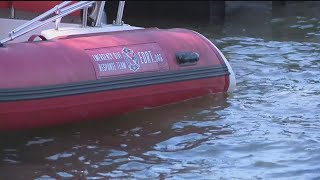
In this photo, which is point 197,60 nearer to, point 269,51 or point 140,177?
point 140,177

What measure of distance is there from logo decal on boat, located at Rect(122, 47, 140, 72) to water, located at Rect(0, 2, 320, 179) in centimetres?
44

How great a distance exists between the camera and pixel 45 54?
5.43 meters

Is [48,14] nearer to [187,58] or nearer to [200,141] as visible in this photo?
[187,58]

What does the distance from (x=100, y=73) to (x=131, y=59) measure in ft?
1.11

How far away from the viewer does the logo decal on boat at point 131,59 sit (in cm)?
580

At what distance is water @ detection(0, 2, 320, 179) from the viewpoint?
16.0ft

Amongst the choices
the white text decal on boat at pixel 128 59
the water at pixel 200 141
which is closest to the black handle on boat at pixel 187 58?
the white text decal on boat at pixel 128 59

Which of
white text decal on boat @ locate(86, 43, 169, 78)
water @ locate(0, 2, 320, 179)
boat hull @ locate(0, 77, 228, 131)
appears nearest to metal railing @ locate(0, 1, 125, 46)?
white text decal on boat @ locate(86, 43, 169, 78)

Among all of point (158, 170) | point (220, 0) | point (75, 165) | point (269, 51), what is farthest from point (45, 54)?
point (220, 0)

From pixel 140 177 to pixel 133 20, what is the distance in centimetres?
817

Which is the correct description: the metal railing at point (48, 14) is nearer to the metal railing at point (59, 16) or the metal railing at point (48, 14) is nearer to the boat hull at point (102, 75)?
the metal railing at point (59, 16)

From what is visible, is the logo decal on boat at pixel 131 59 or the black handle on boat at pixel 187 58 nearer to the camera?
the logo decal on boat at pixel 131 59

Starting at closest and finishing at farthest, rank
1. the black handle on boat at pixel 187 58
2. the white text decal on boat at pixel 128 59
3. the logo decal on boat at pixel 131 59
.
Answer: the white text decal on boat at pixel 128 59, the logo decal on boat at pixel 131 59, the black handle on boat at pixel 187 58

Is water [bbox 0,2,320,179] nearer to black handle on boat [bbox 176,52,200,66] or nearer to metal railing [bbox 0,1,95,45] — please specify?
black handle on boat [bbox 176,52,200,66]
